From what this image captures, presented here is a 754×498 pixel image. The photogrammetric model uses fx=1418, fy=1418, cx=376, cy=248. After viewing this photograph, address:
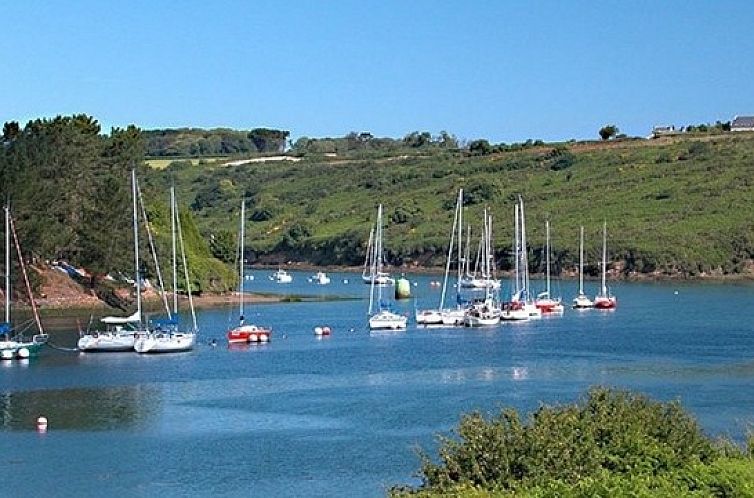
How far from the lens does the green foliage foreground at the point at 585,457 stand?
79.8ft

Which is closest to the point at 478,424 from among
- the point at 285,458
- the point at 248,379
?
the point at 285,458

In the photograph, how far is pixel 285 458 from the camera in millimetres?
42562

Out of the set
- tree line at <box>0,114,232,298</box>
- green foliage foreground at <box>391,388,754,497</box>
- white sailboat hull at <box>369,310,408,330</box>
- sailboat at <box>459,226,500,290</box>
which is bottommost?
green foliage foreground at <box>391,388,754,497</box>

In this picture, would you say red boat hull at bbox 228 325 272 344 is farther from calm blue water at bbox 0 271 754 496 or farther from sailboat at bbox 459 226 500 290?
sailboat at bbox 459 226 500 290

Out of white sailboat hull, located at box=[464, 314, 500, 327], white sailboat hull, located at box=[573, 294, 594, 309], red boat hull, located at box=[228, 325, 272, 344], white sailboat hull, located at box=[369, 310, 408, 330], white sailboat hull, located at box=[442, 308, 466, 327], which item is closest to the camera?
red boat hull, located at box=[228, 325, 272, 344]

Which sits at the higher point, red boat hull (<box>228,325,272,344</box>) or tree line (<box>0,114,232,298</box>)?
tree line (<box>0,114,232,298</box>)

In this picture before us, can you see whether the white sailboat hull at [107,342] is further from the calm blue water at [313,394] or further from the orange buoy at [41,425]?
the orange buoy at [41,425]

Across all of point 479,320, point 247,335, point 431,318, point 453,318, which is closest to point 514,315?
point 479,320

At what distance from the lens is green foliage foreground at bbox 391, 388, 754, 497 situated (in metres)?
24.3

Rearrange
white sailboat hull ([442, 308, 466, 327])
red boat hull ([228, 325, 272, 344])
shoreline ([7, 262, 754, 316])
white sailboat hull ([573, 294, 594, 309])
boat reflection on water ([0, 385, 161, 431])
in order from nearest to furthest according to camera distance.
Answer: boat reflection on water ([0, 385, 161, 431]), red boat hull ([228, 325, 272, 344]), white sailboat hull ([442, 308, 466, 327]), shoreline ([7, 262, 754, 316]), white sailboat hull ([573, 294, 594, 309])

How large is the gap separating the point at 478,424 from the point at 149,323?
179 ft

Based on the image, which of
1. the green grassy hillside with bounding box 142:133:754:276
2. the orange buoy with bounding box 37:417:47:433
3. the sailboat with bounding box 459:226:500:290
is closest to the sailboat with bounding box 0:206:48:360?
the orange buoy with bounding box 37:417:47:433

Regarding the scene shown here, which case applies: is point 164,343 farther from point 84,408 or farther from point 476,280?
point 476,280

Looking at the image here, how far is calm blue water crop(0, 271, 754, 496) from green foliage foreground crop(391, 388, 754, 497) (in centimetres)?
1008
